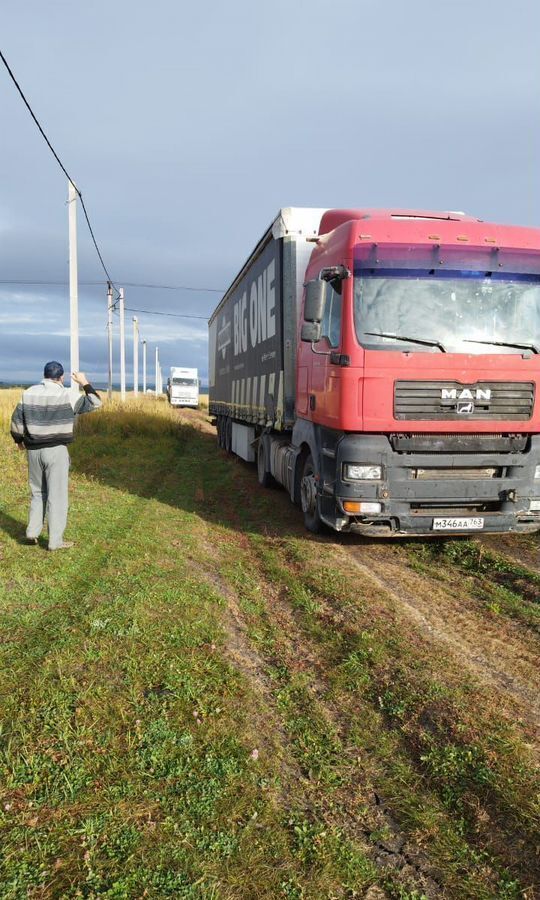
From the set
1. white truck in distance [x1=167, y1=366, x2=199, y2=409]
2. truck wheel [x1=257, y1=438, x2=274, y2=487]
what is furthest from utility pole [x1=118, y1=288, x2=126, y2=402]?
truck wheel [x1=257, y1=438, x2=274, y2=487]

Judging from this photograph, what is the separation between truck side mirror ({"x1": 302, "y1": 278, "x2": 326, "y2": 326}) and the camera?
19.7 feet

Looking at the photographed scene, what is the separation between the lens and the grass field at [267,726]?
217 centimetres

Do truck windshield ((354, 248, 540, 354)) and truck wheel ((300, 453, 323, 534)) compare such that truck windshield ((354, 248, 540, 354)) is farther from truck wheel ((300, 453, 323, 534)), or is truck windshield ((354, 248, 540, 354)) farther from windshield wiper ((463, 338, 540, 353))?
truck wheel ((300, 453, 323, 534))

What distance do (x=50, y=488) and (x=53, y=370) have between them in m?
1.22

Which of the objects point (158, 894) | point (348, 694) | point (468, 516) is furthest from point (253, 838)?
point (468, 516)

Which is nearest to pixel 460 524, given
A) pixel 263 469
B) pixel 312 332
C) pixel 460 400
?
pixel 460 400

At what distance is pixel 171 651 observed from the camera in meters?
3.80

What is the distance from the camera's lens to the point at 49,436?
580 centimetres

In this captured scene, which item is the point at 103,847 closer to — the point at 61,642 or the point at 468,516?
the point at 61,642

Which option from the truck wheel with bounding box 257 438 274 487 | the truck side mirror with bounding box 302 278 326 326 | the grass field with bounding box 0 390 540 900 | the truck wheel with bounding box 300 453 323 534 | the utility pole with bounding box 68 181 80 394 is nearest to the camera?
the grass field with bounding box 0 390 540 900

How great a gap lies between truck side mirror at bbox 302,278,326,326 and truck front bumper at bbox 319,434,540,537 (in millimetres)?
1389

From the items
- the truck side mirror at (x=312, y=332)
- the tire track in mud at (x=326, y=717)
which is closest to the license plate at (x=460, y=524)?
the tire track in mud at (x=326, y=717)

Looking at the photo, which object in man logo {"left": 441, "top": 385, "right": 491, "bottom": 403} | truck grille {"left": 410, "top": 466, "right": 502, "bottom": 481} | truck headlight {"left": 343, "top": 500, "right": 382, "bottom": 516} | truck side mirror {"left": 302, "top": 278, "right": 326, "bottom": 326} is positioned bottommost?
truck headlight {"left": 343, "top": 500, "right": 382, "bottom": 516}

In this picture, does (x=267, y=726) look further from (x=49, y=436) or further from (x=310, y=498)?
(x=310, y=498)
